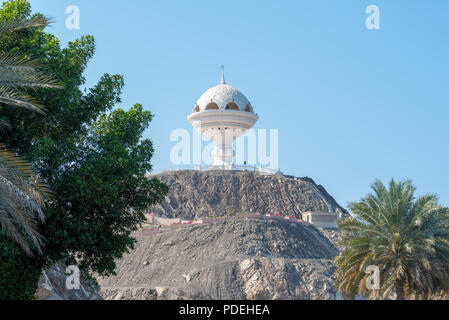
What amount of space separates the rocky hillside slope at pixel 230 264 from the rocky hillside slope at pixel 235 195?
850 cm

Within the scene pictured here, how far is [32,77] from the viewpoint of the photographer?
16141mm

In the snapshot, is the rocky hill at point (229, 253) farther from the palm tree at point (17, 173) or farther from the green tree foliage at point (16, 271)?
the palm tree at point (17, 173)

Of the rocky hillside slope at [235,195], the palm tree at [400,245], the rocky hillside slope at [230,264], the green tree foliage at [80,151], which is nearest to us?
the green tree foliage at [80,151]

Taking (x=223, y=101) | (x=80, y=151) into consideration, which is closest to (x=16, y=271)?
(x=80, y=151)

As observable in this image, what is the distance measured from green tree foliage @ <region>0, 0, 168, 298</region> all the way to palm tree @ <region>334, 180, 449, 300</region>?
30.8 ft

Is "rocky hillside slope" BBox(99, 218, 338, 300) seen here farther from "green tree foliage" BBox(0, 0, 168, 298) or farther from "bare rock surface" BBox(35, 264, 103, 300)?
"green tree foliage" BBox(0, 0, 168, 298)

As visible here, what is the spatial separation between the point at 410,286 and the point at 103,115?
14299 millimetres

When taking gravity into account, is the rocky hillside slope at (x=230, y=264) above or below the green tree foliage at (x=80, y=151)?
below

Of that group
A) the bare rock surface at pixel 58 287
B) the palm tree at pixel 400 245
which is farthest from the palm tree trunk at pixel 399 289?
the bare rock surface at pixel 58 287

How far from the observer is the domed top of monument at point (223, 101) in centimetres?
8050

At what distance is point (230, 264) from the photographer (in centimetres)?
5312

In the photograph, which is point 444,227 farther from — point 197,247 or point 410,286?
point 197,247

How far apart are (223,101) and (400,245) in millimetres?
55770
